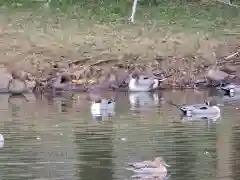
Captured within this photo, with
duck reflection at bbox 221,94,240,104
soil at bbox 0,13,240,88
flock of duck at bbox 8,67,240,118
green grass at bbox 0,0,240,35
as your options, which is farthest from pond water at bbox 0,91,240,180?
green grass at bbox 0,0,240,35

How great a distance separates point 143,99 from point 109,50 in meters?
7.80

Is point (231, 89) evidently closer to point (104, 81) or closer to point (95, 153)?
point (104, 81)

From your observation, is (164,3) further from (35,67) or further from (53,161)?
(53,161)

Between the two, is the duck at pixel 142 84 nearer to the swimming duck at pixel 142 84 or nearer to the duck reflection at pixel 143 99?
the swimming duck at pixel 142 84

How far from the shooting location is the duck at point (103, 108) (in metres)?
27.0

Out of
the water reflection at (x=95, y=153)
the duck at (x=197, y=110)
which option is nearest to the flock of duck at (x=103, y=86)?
the duck at (x=197, y=110)

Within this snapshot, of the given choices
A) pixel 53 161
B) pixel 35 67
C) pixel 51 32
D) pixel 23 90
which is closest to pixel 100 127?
pixel 53 161

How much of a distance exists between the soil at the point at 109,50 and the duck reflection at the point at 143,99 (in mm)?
3020

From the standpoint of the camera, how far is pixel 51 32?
133 feet

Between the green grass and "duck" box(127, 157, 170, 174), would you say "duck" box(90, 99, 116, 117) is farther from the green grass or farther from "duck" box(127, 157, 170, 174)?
the green grass

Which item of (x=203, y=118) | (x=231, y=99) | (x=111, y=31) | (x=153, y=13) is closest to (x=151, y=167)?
(x=203, y=118)

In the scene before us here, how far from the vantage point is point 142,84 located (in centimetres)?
3506

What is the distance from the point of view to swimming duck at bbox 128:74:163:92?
115 feet

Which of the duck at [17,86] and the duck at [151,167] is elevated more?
the duck at [151,167]
